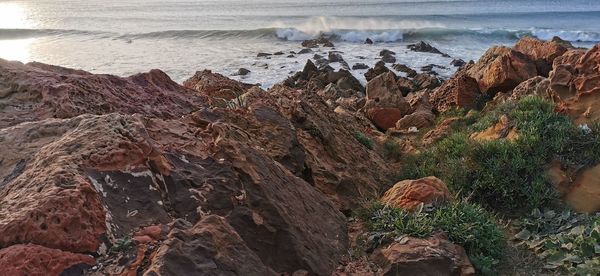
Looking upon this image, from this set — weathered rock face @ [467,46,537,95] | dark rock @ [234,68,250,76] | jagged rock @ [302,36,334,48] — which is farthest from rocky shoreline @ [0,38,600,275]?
jagged rock @ [302,36,334,48]

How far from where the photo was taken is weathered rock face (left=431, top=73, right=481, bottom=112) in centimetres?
1166

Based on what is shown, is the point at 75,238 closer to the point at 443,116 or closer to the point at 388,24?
the point at 443,116

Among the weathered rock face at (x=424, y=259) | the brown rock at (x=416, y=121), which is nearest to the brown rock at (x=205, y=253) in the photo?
the weathered rock face at (x=424, y=259)

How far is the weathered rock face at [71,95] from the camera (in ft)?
15.8

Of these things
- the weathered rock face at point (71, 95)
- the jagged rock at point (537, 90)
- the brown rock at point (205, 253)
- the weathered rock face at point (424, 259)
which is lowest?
the weathered rock face at point (424, 259)

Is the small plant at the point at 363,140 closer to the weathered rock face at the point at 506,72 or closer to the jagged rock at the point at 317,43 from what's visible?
the weathered rock face at the point at 506,72

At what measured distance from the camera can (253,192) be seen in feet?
12.9

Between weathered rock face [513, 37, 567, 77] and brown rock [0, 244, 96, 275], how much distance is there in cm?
1151

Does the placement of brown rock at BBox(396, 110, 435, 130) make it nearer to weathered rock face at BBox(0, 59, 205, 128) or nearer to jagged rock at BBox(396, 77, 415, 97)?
jagged rock at BBox(396, 77, 415, 97)

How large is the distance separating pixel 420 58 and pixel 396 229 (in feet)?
63.4

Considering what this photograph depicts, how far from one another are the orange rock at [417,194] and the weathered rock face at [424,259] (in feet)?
2.15

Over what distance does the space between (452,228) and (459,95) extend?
7.68 m

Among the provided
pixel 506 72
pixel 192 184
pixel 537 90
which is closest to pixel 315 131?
pixel 192 184

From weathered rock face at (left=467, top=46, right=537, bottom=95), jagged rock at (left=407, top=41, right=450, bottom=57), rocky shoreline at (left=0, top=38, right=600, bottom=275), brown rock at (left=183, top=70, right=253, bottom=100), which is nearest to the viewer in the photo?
rocky shoreline at (left=0, top=38, right=600, bottom=275)
